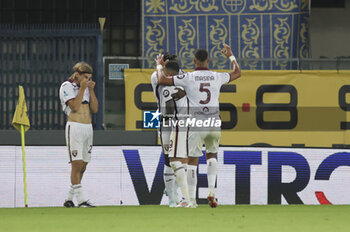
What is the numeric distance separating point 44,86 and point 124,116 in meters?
1.20

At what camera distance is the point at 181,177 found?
9.12m

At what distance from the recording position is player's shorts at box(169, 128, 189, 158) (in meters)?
9.20

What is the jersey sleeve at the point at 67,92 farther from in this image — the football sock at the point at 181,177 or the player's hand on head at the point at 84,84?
the football sock at the point at 181,177

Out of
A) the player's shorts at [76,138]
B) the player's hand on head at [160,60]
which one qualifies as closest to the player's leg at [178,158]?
the player's hand on head at [160,60]

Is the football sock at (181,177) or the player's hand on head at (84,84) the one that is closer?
the football sock at (181,177)

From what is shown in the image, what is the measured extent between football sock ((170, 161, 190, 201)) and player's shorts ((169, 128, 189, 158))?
3.7 inches

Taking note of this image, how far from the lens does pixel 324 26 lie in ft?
48.0

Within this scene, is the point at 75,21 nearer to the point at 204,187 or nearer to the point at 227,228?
the point at 204,187

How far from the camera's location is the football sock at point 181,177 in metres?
9.10

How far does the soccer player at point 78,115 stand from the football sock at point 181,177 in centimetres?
111

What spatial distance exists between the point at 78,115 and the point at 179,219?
2.42 metres

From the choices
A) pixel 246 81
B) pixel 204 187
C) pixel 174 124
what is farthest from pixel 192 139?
pixel 246 81

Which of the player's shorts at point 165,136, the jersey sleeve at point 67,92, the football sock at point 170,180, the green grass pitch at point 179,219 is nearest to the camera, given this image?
the green grass pitch at point 179,219

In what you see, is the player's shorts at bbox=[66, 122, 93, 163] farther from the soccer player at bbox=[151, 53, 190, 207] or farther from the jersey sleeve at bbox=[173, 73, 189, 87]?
the jersey sleeve at bbox=[173, 73, 189, 87]
